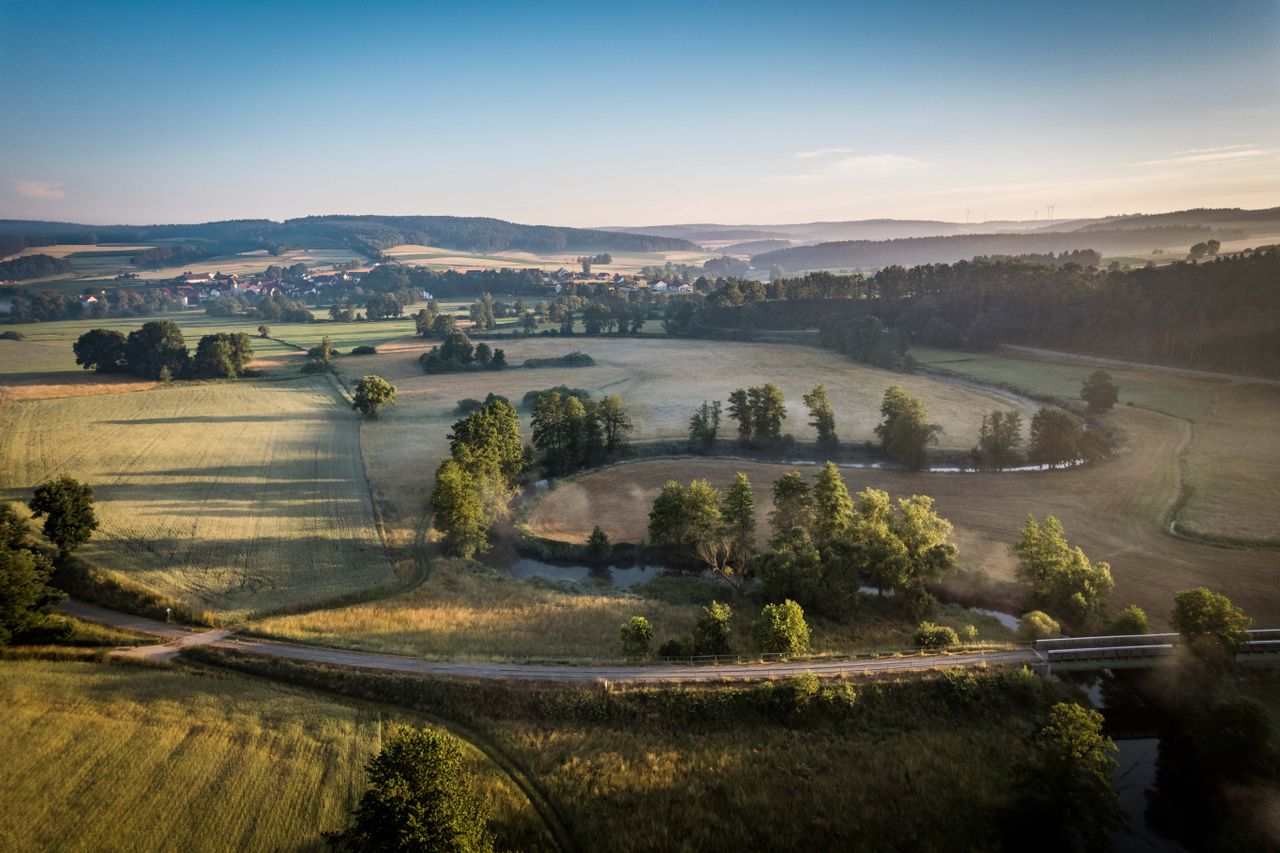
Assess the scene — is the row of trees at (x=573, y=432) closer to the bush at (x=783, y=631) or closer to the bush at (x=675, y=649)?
the bush at (x=675, y=649)

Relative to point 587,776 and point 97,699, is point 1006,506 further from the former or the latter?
point 97,699


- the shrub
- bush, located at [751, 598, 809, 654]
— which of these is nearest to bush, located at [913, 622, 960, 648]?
bush, located at [751, 598, 809, 654]

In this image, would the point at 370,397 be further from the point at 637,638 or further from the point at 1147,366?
the point at 1147,366

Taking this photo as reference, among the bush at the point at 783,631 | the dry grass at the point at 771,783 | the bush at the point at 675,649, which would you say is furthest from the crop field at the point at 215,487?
the bush at the point at 783,631

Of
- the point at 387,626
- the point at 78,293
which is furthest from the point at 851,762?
the point at 78,293

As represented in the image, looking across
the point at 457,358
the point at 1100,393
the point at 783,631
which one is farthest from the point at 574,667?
the point at 457,358

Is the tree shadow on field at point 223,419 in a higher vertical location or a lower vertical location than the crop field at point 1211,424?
lower

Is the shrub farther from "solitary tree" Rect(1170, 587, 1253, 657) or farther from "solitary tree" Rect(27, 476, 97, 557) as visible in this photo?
"solitary tree" Rect(27, 476, 97, 557)
